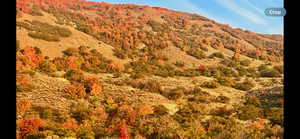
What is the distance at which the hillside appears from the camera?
13.5 m

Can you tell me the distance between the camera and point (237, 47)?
5091 cm

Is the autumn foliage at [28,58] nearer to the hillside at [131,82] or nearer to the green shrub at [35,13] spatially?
the hillside at [131,82]

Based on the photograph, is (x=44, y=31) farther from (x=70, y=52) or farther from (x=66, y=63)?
(x=66, y=63)

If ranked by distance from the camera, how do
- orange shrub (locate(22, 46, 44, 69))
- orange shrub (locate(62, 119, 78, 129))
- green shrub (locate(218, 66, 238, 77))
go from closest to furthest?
orange shrub (locate(62, 119, 78, 129)) → orange shrub (locate(22, 46, 44, 69)) → green shrub (locate(218, 66, 238, 77))

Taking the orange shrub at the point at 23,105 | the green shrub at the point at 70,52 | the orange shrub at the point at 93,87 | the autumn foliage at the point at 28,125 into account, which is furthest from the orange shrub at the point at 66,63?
the autumn foliage at the point at 28,125

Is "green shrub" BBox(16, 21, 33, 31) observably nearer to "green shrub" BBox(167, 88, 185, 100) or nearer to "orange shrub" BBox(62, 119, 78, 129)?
"green shrub" BBox(167, 88, 185, 100)

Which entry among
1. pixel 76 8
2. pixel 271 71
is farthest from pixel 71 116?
pixel 76 8

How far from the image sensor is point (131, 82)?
22.0 meters

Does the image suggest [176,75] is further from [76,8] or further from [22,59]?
[76,8]

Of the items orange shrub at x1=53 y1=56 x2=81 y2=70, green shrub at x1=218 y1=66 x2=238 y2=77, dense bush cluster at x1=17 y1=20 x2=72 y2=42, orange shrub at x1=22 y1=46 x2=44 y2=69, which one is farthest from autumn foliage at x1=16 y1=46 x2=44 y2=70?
green shrub at x1=218 y1=66 x2=238 y2=77

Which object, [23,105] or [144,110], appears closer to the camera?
[23,105]

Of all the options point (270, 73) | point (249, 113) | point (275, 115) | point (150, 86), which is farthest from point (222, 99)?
point (270, 73)

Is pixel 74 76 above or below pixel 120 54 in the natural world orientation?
below
